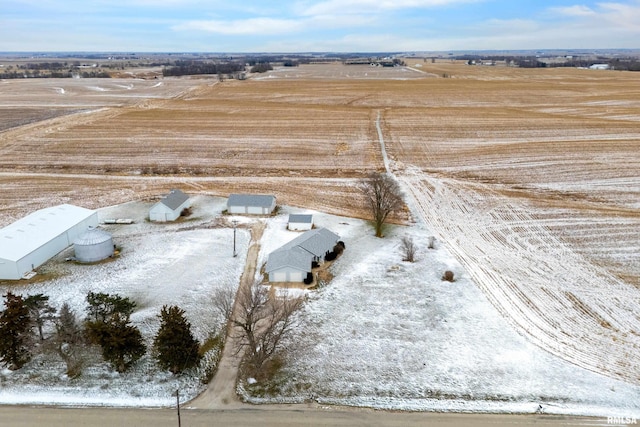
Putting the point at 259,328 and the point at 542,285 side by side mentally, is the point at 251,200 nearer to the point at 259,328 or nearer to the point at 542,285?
the point at 259,328

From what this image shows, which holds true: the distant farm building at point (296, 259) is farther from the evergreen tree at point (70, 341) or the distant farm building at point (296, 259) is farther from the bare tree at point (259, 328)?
the evergreen tree at point (70, 341)

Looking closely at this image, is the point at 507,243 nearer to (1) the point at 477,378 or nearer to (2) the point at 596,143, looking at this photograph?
(1) the point at 477,378

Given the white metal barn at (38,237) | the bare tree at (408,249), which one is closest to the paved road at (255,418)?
the white metal barn at (38,237)

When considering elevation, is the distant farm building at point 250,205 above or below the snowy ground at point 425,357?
above

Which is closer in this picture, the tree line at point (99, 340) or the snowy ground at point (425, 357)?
the snowy ground at point (425, 357)

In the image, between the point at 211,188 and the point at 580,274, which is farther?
the point at 211,188

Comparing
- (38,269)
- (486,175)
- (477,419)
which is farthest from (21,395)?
(486,175)

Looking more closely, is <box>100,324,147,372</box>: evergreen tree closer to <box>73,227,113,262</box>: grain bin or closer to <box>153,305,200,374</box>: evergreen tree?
<box>153,305,200,374</box>: evergreen tree
